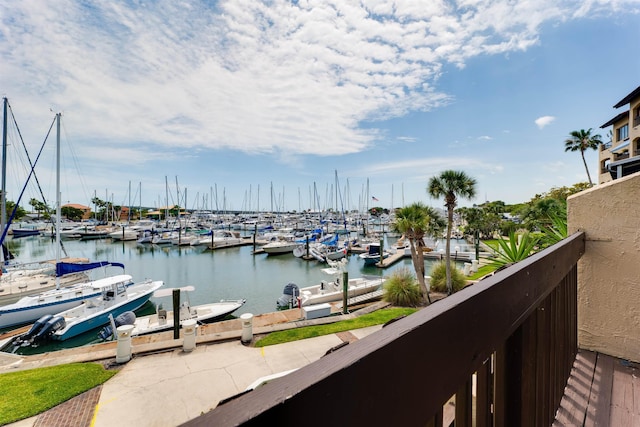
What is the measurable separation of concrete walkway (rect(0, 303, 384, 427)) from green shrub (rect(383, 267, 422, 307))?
4.61 metres

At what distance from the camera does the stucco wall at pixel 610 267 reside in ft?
10.1

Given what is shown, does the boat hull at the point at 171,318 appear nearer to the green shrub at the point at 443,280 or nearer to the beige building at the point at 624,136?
the green shrub at the point at 443,280

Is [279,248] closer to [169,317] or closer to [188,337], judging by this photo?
[169,317]

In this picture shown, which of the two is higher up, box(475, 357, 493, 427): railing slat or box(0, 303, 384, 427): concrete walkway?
box(475, 357, 493, 427): railing slat

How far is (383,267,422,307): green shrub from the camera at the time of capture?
14984 millimetres

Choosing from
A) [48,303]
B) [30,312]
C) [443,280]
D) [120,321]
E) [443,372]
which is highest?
[443,372]

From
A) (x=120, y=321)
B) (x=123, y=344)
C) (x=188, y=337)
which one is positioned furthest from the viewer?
(x=120, y=321)

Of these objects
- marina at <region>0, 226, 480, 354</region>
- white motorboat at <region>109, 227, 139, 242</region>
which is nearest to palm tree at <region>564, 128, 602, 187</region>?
marina at <region>0, 226, 480, 354</region>

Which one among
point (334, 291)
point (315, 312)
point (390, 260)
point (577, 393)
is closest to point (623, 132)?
point (390, 260)

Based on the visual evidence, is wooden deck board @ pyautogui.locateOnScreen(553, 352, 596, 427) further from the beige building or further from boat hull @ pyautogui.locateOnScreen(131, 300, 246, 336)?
the beige building

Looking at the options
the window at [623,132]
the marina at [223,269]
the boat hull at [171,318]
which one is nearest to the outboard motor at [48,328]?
the marina at [223,269]

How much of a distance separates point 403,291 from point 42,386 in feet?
44.0

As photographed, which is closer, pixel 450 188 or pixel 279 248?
pixel 450 188

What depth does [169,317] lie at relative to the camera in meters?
14.2
